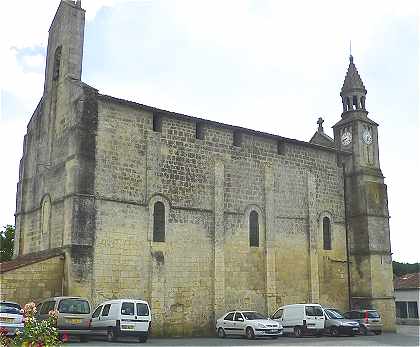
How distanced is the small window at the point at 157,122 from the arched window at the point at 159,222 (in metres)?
3.27

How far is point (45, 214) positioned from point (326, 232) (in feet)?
45.8

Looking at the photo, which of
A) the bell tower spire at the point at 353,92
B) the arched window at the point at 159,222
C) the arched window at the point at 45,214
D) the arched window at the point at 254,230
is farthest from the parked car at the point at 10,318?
the bell tower spire at the point at 353,92

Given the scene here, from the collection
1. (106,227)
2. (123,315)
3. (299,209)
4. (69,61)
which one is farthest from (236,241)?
(69,61)

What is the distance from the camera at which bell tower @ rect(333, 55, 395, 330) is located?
1093 inches

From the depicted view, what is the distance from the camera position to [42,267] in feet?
64.4

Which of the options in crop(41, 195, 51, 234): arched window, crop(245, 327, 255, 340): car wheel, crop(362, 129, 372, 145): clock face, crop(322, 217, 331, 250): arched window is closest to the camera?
crop(245, 327, 255, 340): car wheel

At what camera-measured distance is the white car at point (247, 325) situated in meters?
20.5

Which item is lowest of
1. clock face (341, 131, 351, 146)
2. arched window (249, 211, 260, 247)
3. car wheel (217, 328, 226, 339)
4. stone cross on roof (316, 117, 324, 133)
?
car wheel (217, 328, 226, 339)

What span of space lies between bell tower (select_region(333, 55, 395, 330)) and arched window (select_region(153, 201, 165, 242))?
442 inches

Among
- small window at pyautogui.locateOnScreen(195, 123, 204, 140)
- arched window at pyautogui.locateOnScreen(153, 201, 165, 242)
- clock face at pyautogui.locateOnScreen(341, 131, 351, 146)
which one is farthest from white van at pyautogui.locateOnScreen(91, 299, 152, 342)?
clock face at pyautogui.locateOnScreen(341, 131, 351, 146)

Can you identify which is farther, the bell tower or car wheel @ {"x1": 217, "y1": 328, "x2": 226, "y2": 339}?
the bell tower

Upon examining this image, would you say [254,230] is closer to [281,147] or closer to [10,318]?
[281,147]

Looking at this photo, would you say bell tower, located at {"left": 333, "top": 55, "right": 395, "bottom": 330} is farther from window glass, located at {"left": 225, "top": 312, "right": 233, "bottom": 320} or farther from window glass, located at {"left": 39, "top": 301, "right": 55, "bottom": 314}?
window glass, located at {"left": 39, "top": 301, "right": 55, "bottom": 314}

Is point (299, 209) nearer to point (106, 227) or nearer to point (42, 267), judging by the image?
point (106, 227)
